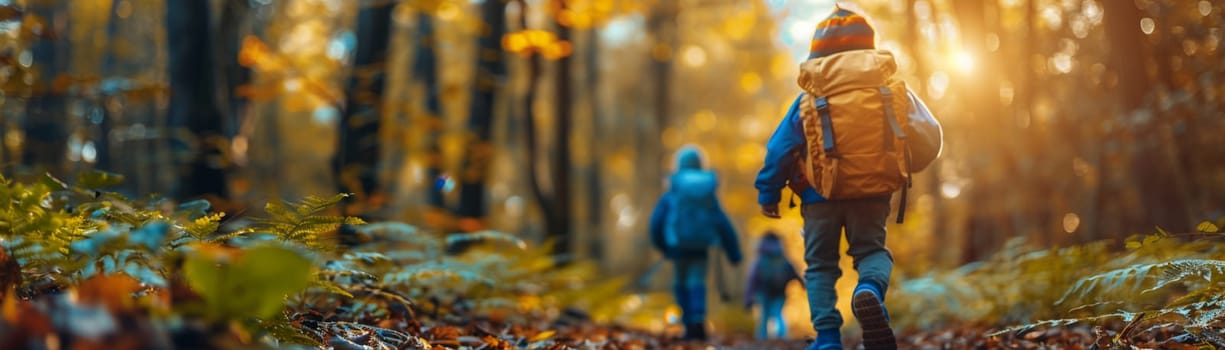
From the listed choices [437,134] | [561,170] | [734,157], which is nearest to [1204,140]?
[561,170]

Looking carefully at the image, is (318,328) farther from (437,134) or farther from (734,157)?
(734,157)

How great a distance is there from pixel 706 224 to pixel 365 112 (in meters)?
3.83

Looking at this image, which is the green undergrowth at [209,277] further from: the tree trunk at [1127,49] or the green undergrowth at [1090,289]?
the tree trunk at [1127,49]

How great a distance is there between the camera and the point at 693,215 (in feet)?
26.9

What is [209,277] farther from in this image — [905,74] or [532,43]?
[905,74]

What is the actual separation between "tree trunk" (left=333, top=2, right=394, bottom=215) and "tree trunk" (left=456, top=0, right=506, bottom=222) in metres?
1.60

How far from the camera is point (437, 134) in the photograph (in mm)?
14172

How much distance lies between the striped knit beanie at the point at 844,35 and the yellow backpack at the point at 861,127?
0.16 meters

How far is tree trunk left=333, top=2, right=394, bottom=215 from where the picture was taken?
375 inches

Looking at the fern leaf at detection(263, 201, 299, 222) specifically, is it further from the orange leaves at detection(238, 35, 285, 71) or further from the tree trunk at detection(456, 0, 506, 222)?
the tree trunk at detection(456, 0, 506, 222)

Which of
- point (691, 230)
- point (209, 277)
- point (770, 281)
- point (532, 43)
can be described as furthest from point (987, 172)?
point (209, 277)

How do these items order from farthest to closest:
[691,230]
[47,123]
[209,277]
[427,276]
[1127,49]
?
[47,123], [1127,49], [691,230], [427,276], [209,277]

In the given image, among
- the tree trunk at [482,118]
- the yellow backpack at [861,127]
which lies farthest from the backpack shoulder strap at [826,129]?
the tree trunk at [482,118]

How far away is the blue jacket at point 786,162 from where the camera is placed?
4887 millimetres
